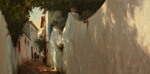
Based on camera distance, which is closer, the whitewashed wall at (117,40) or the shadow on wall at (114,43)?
the whitewashed wall at (117,40)

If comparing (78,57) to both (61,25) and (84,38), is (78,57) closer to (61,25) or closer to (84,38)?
(84,38)

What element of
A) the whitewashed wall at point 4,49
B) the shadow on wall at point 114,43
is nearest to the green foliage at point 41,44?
the whitewashed wall at point 4,49

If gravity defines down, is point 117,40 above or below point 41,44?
below

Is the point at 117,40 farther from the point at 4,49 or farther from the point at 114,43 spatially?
the point at 4,49

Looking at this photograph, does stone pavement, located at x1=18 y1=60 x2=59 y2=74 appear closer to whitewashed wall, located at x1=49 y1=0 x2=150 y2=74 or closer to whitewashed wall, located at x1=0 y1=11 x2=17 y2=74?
whitewashed wall, located at x1=0 y1=11 x2=17 y2=74

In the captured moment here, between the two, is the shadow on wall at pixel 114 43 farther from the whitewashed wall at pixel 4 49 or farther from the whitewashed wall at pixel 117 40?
the whitewashed wall at pixel 4 49

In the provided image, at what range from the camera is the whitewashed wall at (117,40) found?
3.44 metres

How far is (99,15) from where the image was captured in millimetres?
5789

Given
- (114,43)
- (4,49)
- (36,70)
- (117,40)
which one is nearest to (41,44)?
(36,70)

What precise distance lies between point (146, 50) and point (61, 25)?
43.2ft

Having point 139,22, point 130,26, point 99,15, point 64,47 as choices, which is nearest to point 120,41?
point 130,26

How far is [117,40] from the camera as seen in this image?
4.46 meters

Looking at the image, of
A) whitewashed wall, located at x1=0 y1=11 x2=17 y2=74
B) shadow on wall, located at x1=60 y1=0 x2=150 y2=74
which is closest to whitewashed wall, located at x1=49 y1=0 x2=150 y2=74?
shadow on wall, located at x1=60 y1=0 x2=150 y2=74

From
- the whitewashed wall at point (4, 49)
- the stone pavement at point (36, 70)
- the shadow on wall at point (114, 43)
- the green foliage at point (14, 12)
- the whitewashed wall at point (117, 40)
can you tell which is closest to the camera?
the whitewashed wall at point (117, 40)
